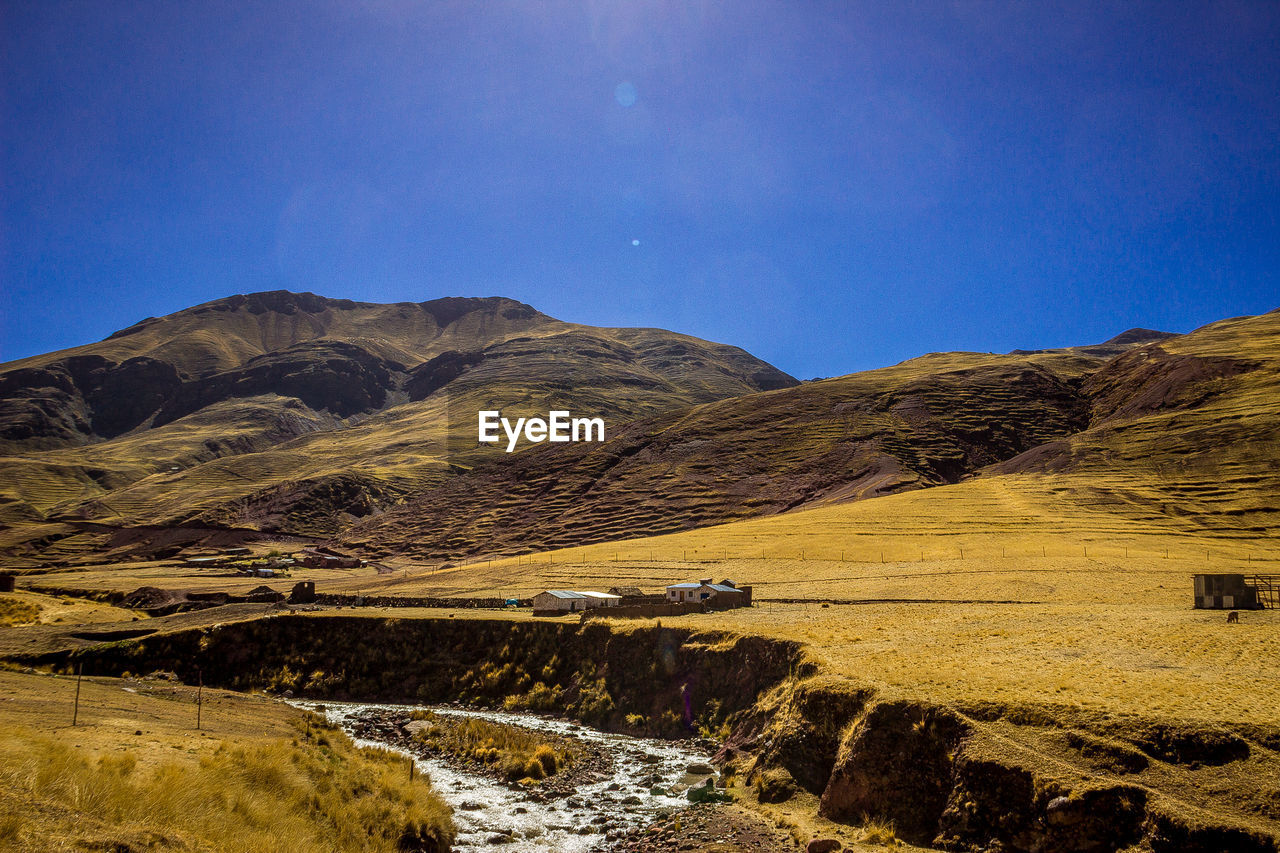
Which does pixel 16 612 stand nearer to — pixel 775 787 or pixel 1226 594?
pixel 775 787

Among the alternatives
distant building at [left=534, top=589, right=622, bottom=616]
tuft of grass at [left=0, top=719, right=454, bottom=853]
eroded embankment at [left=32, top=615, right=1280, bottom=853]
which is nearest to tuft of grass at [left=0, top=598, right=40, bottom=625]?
eroded embankment at [left=32, top=615, right=1280, bottom=853]

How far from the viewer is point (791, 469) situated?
469 ft

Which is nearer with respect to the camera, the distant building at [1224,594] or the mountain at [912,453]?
the distant building at [1224,594]

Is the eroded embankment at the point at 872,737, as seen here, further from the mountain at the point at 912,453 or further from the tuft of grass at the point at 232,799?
the mountain at the point at 912,453

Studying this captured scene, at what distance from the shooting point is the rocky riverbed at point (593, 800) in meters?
21.6

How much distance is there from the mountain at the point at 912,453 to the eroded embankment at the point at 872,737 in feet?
226

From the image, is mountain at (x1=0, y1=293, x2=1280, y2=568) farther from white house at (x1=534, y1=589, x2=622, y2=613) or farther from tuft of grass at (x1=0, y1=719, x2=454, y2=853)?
tuft of grass at (x1=0, y1=719, x2=454, y2=853)

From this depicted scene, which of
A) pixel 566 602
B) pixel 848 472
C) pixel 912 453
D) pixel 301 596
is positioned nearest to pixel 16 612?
pixel 301 596

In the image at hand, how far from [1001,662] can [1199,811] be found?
11.0m

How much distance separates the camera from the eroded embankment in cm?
1627

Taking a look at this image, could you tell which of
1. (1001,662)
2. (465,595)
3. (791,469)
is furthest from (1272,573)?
(791,469)

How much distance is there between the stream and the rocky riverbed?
0.10ft

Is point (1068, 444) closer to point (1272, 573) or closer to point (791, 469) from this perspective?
point (791, 469)

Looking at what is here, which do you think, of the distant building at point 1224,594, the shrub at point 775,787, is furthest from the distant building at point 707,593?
the shrub at point 775,787
